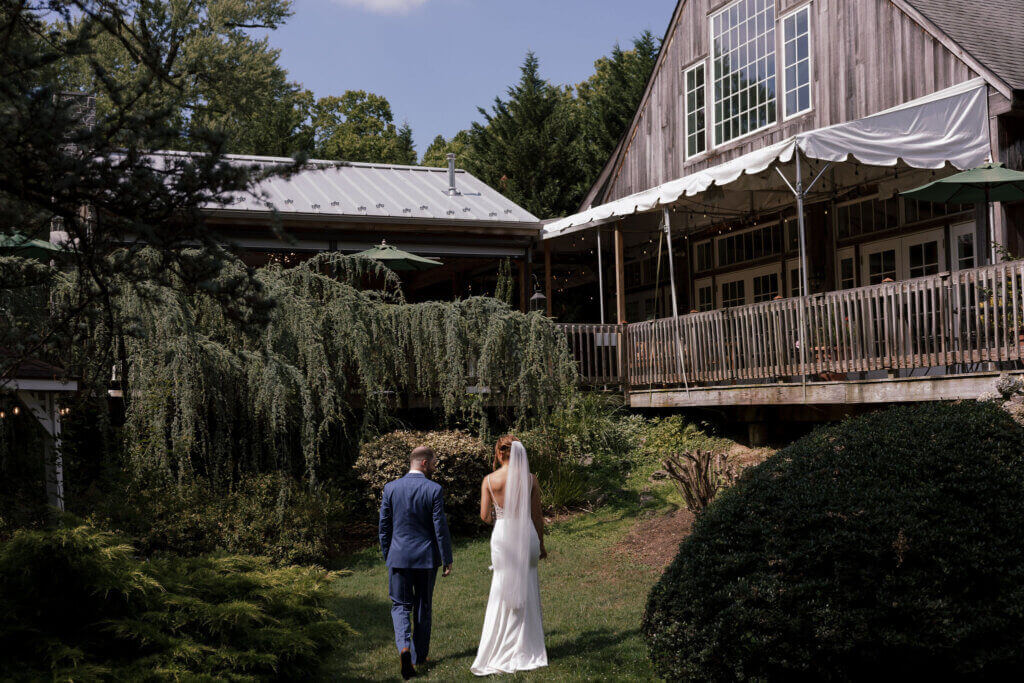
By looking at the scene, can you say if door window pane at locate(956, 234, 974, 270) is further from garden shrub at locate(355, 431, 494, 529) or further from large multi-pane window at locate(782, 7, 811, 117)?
garden shrub at locate(355, 431, 494, 529)

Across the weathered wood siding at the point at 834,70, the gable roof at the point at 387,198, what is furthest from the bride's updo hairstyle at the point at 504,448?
the gable roof at the point at 387,198

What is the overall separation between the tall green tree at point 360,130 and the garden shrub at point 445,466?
1124 inches

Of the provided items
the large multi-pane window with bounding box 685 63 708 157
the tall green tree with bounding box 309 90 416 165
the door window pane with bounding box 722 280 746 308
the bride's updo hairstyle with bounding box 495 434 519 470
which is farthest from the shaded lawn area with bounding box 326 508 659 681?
the tall green tree with bounding box 309 90 416 165

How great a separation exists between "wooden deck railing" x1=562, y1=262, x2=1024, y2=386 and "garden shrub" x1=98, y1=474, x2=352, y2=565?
5988mm

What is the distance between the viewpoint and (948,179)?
39.2 ft

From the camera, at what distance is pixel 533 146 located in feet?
96.9

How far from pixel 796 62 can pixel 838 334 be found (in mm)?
6292

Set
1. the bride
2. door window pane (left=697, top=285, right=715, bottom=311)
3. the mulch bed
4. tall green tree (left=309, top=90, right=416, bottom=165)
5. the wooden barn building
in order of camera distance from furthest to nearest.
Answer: tall green tree (left=309, top=90, right=416, bottom=165)
door window pane (left=697, top=285, right=715, bottom=311)
the wooden barn building
the mulch bed
the bride

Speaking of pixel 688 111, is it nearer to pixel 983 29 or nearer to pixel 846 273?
pixel 846 273

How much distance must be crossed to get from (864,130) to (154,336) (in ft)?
30.7

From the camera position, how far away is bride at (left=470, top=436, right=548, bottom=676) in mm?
7695

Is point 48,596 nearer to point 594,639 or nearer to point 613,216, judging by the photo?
point 594,639

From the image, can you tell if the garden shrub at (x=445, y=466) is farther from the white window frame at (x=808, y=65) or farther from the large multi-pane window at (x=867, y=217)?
the white window frame at (x=808, y=65)

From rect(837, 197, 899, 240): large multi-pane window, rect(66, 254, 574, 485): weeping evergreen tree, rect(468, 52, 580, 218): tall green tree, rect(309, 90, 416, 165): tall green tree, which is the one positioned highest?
rect(309, 90, 416, 165): tall green tree
